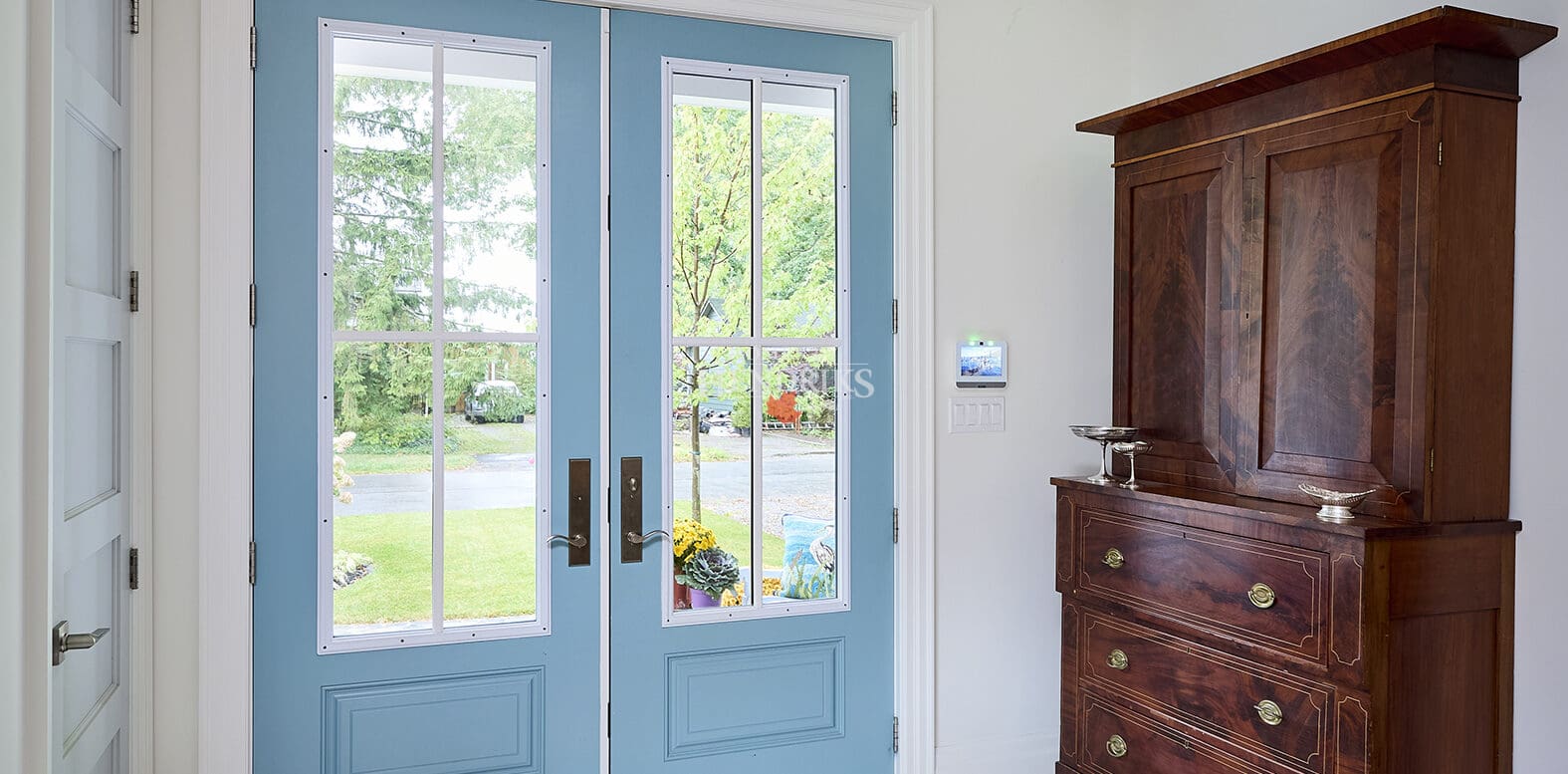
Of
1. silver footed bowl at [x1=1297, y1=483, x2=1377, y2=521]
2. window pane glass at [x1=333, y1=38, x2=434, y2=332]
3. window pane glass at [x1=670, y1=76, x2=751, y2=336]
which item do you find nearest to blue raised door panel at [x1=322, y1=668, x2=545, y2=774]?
window pane glass at [x1=333, y1=38, x2=434, y2=332]

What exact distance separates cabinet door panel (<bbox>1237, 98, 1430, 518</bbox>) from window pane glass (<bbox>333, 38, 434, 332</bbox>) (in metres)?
1.95

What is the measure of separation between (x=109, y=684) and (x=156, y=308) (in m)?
0.79

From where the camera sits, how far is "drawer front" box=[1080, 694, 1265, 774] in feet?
6.98

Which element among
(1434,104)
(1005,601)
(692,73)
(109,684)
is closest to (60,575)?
(109,684)

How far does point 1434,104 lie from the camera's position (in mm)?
1802

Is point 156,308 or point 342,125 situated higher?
point 342,125

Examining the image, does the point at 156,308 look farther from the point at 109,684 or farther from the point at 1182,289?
the point at 1182,289

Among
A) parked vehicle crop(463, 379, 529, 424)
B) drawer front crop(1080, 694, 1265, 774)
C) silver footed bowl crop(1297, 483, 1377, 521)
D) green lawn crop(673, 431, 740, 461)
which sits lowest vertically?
drawer front crop(1080, 694, 1265, 774)

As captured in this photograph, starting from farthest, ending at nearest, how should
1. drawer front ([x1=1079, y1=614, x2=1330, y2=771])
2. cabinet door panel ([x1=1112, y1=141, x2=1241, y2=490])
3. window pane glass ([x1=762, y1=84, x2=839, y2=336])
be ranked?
1. window pane glass ([x1=762, y1=84, x2=839, y2=336])
2. cabinet door panel ([x1=1112, y1=141, x2=1241, y2=490])
3. drawer front ([x1=1079, y1=614, x2=1330, y2=771])

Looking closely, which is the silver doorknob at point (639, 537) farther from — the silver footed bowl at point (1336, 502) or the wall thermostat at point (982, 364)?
the silver footed bowl at point (1336, 502)

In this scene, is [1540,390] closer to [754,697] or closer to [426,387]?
[754,697]

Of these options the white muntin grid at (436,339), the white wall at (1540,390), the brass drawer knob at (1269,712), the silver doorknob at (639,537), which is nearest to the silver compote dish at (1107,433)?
the brass drawer knob at (1269,712)

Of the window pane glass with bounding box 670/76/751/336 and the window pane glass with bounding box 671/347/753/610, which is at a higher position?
the window pane glass with bounding box 670/76/751/336

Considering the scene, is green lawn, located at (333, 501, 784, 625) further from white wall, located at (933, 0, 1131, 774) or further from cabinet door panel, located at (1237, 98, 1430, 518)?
cabinet door panel, located at (1237, 98, 1430, 518)
